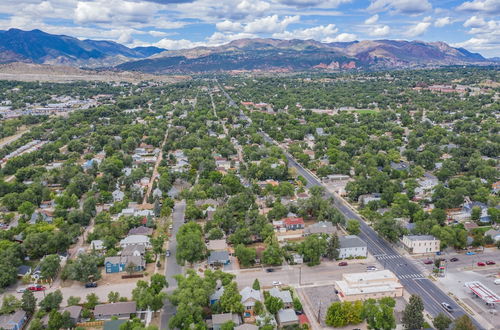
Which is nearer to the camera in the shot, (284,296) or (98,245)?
(284,296)

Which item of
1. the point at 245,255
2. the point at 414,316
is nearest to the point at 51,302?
the point at 245,255

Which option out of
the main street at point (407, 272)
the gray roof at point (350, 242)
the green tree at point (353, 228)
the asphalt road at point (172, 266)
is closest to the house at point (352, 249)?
the gray roof at point (350, 242)

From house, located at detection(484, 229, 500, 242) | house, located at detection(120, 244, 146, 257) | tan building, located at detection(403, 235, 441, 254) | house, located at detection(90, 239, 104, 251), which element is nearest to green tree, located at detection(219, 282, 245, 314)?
house, located at detection(120, 244, 146, 257)

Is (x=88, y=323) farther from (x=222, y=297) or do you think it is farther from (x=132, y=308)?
(x=222, y=297)

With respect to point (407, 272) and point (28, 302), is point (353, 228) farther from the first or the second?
point (28, 302)

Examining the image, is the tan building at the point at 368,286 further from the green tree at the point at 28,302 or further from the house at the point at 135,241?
the green tree at the point at 28,302

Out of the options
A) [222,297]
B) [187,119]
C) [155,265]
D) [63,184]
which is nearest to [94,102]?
[187,119]
